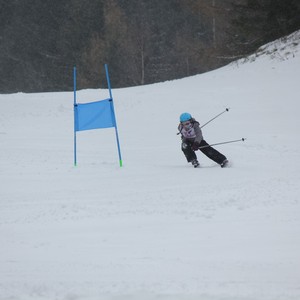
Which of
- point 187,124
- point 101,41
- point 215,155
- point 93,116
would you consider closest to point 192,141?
point 187,124

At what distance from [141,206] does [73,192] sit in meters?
1.40

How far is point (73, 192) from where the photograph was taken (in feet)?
24.2

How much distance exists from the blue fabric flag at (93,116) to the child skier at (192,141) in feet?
4.55

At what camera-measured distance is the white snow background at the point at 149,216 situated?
423 centimetres

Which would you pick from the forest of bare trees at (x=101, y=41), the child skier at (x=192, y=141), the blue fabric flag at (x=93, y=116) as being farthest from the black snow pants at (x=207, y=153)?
the forest of bare trees at (x=101, y=41)

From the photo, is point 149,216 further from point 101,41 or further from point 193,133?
point 101,41

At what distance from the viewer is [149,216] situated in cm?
601

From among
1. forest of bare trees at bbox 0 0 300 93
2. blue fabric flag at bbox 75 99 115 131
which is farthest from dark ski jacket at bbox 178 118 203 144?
forest of bare trees at bbox 0 0 300 93

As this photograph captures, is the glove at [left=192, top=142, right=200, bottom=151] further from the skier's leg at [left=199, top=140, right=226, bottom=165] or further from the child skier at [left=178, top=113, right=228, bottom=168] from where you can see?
the skier's leg at [left=199, top=140, right=226, bottom=165]

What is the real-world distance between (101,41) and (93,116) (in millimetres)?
28422

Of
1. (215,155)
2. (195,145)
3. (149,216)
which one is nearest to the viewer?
(149,216)

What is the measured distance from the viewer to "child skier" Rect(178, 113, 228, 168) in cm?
901

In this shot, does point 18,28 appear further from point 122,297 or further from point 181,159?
point 122,297

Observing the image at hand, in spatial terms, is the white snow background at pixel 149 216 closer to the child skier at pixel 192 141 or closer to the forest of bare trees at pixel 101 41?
the child skier at pixel 192 141
